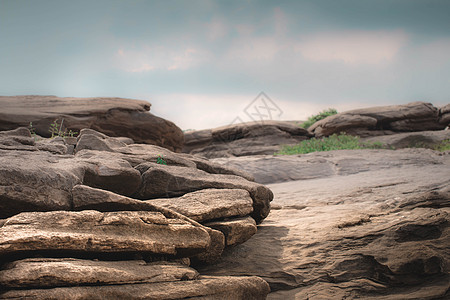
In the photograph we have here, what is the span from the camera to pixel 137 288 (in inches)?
107

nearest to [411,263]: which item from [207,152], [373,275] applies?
[373,275]

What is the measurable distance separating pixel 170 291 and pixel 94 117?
10520mm

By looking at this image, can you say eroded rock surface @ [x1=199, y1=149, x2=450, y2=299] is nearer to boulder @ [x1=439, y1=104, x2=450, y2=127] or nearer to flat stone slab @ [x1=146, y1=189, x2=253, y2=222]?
flat stone slab @ [x1=146, y1=189, x2=253, y2=222]

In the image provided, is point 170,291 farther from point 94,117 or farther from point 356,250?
point 94,117

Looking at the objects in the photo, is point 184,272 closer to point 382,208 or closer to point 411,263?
point 411,263

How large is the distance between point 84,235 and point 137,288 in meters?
0.57

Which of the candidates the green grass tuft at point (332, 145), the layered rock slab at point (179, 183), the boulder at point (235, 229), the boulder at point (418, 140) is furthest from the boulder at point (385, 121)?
the boulder at point (235, 229)

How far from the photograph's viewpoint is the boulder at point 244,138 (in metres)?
20.8

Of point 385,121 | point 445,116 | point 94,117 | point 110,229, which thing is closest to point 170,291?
point 110,229

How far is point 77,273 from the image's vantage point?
254 centimetres

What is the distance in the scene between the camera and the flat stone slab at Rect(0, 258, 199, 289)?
7.85 feet

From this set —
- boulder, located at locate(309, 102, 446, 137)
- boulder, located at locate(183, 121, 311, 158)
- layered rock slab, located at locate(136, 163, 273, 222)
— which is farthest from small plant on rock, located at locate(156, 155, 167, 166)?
boulder, located at locate(309, 102, 446, 137)

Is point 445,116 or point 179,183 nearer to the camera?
point 179,183

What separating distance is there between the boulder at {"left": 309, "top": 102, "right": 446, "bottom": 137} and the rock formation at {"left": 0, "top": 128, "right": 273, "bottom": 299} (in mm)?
17074
